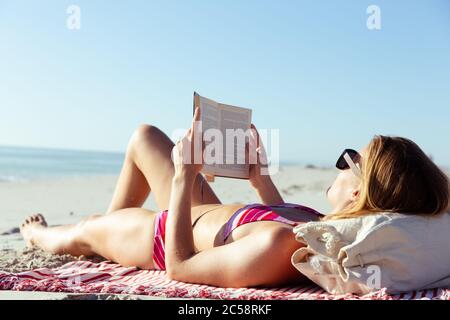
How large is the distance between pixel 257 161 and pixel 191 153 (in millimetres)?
680

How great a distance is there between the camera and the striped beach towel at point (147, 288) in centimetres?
233

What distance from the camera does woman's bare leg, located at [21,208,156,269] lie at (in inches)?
121

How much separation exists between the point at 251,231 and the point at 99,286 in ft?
2.32

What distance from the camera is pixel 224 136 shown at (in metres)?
3.00

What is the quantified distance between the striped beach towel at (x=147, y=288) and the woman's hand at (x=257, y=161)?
0.78m

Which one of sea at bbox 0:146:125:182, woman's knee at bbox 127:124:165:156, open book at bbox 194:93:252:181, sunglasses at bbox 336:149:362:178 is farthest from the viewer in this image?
sea at bbox 0:146:125:182

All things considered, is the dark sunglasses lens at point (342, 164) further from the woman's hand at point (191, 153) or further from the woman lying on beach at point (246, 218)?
the woman's hand at point (191, 153)

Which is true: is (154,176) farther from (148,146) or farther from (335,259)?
(335,259)

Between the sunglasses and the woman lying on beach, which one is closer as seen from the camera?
the woman lying on beach

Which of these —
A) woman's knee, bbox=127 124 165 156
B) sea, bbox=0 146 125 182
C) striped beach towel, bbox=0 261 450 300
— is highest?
woman's knee, bbox=127 124 165 156

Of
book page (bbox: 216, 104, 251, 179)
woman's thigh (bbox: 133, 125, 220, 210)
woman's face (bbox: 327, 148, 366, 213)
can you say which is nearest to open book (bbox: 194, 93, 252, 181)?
book page (bbox: 216, 104, 251, 179)

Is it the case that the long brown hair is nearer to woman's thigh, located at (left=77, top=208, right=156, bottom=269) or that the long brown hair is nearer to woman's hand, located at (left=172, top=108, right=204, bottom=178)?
woman's hand, located at (left=172, top=108, right=204, bottom=178)

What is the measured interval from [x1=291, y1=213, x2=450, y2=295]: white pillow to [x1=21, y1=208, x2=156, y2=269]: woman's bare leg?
98 cm
